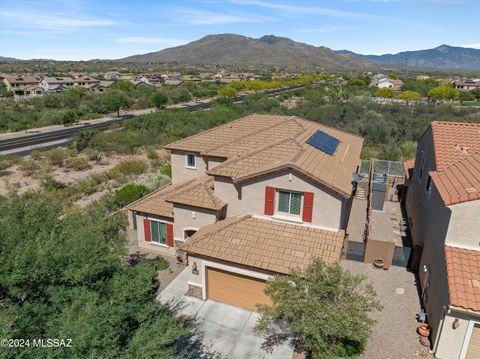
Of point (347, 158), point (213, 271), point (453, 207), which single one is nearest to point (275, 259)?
point (213, 271)

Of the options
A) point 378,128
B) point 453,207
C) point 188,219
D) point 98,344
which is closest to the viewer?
point 98,344

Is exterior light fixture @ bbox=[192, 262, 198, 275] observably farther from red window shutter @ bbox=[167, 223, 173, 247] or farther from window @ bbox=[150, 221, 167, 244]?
window @ bbox=[150, 221, 167, 244]

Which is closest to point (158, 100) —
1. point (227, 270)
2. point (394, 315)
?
point (227, 270)

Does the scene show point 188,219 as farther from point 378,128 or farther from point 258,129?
point 378,128

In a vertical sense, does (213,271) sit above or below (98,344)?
below

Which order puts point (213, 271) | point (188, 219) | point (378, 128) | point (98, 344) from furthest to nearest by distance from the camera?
point (378, 128) < point (188, 219) < point (213, 271) < point (98, 344)

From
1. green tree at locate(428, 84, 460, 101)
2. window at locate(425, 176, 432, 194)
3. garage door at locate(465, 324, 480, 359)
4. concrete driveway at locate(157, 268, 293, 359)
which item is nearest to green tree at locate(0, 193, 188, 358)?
concrete driveway at locate(157, 268, 293, 359)

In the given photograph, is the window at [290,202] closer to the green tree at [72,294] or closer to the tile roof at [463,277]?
the tile roof at [463,277]

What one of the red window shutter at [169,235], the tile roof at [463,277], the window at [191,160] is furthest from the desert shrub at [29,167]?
the tile roof at [463,277]
